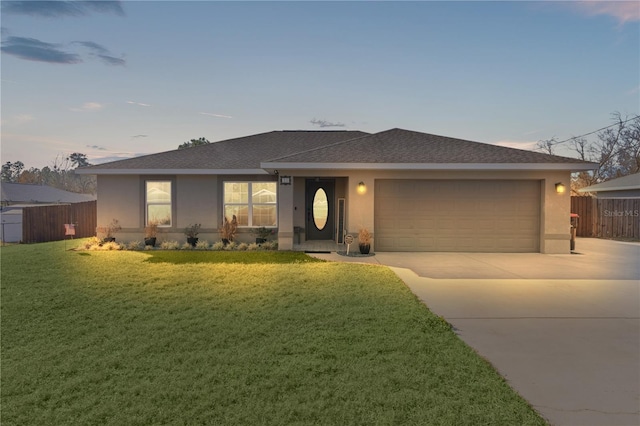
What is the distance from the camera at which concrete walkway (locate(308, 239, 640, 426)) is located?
3270 millimetres

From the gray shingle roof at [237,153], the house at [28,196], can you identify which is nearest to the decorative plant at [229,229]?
the gray shingle roof at [237,153]

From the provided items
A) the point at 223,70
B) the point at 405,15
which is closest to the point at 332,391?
the point at 405,15

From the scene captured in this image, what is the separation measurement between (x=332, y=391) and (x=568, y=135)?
40.2 metres

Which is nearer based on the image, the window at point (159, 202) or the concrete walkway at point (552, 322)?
the concrete walkway at point (552, 322)

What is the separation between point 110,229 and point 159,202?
2101 mm

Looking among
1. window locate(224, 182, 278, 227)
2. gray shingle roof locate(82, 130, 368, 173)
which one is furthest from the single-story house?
window locate(224, 182, 278, 227)

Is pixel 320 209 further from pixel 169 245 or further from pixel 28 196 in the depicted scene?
pixel 28 196

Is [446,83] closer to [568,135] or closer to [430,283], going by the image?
[430,283]

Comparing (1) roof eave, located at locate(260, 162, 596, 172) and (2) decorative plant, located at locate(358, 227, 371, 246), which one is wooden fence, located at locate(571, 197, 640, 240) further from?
(2) decorative plant, located at locate(358, 227, 371, 246)

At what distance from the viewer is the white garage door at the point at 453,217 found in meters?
12.5

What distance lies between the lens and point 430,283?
7.84m

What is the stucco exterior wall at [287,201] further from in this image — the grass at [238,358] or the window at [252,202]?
the grass at [238,358]

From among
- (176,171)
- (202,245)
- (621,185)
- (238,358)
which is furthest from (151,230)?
(621,185)

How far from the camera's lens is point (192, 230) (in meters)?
13.6
